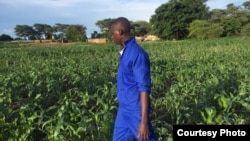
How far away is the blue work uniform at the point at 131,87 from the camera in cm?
337

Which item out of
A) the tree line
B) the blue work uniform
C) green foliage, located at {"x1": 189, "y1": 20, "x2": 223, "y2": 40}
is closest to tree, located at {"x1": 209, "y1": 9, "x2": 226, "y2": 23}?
the tree line

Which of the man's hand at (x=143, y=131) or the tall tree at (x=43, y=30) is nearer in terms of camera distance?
the man's hand at (x=143, y=131)

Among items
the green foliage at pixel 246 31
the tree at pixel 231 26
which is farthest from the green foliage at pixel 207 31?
the green foliage at pixel 246 31

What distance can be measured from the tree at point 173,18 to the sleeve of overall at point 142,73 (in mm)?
65210

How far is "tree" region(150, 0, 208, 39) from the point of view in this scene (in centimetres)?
6881

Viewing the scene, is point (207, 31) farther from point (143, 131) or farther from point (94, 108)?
point (143, 131)

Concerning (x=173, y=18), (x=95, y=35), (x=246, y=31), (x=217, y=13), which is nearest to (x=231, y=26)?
(x=246, y=31)

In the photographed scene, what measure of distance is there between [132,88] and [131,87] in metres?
0.01

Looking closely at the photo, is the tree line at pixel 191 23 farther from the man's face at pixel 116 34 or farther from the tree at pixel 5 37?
the man's face at pixel 116 34

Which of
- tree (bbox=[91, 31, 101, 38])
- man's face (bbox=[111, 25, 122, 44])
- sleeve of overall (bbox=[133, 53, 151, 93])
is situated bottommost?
tree (bbox=[91, 31, 101, 38])

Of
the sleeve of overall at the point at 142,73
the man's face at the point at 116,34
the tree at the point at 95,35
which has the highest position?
the man's face at the point at 116,34

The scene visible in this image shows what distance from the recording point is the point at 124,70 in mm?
3564

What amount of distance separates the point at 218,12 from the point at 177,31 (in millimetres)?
19245

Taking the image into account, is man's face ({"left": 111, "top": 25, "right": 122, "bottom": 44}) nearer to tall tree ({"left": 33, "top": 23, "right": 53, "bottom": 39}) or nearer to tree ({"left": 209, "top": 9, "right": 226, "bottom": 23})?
tree ({"left": 209, "top": 9, "right": 226, "bottom": 23})
